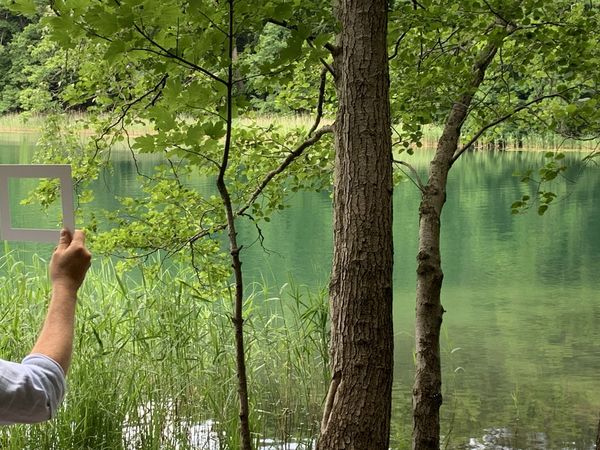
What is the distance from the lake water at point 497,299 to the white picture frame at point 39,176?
9.64 ft

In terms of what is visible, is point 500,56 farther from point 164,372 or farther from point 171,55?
point 164,372

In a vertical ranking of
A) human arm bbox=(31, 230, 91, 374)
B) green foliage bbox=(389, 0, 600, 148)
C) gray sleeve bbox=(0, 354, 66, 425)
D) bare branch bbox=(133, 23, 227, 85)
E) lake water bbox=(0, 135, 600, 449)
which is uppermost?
green foliage bbox=(389, 0, 600, 148)

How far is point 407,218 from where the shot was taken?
543 inches

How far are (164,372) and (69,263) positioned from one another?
10.7ft

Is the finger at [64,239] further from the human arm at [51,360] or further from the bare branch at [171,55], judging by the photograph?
the bare branch at [171,55]

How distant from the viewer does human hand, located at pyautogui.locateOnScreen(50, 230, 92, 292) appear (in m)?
1.10

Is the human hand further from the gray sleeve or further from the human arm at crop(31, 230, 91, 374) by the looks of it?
the gray sleeve

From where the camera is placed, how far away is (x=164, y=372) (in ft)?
14.1

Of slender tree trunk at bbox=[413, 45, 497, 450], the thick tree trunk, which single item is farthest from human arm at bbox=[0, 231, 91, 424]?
slender tree trunk at bbox=[413, 45, 497, 450]

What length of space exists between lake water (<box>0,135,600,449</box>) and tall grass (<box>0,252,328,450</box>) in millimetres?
548

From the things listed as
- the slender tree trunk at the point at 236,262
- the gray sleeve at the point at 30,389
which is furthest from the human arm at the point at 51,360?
the slender tree trunk at the point at 236,262

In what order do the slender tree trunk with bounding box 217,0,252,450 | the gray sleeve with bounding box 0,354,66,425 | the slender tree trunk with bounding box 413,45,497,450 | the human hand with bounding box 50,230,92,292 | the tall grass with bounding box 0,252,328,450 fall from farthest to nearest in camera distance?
the tall grass with bounding box 0,252,328,450
the slender tree trunk with bounding box 413,45,497,450
the slender tree trunk with bounding box 217,0,252,450
the human hand with bounding box 50,230,92,292
the gray sleeve with bounding box 0,354,66,425

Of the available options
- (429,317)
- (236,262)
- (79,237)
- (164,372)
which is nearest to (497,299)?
(164,372)

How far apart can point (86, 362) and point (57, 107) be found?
3.68 ft
